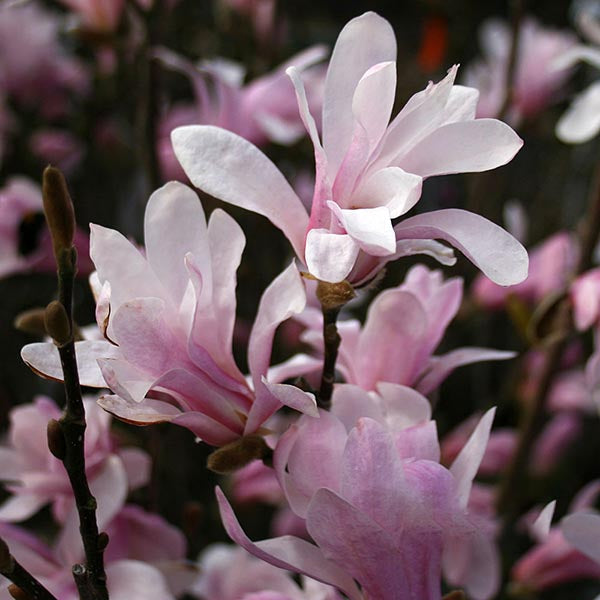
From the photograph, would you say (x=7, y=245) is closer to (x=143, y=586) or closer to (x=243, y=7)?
(x=143, y=586)

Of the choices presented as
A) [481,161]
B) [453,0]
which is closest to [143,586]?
[481,161]

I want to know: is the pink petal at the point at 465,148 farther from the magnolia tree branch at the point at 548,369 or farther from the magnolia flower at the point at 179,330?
the magnolia tree branch at the point at 548,369

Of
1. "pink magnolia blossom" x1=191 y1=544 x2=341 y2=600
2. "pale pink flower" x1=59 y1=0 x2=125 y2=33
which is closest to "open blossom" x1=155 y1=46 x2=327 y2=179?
"pale pink flower" x1=59 y1=0 x2=125 y2=33

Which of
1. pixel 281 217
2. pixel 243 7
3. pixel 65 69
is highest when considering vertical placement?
pixel 281 217

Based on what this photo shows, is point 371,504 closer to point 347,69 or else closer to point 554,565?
point 347,69

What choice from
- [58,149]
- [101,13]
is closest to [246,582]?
[101,13]

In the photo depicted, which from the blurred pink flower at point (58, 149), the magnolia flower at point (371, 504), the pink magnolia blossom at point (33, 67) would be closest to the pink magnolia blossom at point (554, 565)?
the magnolia flower at point (371, 504)
